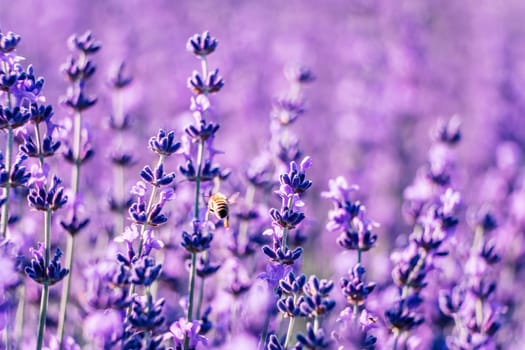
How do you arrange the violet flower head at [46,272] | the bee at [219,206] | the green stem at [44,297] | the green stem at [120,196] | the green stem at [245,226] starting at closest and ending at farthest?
the green stem at [44,297], the violet flower head at [46,272], the bee at [219,206], the green stem at [245,226], the green stem at [120,196]

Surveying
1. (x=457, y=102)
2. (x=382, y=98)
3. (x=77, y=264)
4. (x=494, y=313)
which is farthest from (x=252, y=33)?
(x=494, y=313)

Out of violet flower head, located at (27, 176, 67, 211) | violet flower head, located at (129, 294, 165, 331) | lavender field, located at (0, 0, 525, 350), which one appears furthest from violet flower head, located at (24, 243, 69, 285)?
violet flower head, located at (129, 294, 165, 331)

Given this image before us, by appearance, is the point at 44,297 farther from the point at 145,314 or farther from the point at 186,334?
the point at 186,334

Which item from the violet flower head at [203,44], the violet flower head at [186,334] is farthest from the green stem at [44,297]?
the violet flower head at [203,44]

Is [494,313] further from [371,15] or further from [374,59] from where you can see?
[371,15]

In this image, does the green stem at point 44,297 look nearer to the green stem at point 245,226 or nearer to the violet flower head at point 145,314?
the violet flower head at point 145,314

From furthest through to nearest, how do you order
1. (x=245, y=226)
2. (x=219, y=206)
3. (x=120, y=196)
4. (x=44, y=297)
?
(x=120, y=196)
(x=245, y=226)
(x=219, y=206)
(x=44, y=297)

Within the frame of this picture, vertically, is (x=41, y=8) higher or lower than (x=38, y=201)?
higher

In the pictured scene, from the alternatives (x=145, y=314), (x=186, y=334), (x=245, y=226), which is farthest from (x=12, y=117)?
(x=245, y=226)
